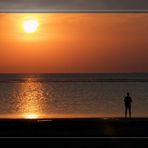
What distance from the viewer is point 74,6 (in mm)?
2574

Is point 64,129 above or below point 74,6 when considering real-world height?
above

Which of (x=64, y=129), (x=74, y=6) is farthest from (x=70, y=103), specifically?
(x=74, y=6)

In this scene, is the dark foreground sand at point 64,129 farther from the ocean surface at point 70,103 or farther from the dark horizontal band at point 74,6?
the ocean surface at point 70,103

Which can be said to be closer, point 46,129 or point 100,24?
point 100,24

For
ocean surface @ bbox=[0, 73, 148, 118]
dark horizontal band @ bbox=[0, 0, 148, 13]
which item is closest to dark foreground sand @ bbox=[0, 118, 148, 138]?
dark horizontal band @ bbox=[0, 0, 148, 13]

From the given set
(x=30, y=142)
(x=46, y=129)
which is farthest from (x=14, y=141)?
(x=46, y=129)

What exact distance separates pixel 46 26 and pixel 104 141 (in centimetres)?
120

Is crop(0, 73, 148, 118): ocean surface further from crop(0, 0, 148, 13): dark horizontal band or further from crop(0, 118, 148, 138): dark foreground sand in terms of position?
crop(0, 0, 148, 13): dark horizontal band

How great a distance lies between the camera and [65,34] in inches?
120

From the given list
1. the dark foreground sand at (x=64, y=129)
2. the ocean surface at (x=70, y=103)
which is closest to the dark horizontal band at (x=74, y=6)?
the dark foreground sand at (x=64, y=129)

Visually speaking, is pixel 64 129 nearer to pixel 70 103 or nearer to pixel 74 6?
pixel 74 6

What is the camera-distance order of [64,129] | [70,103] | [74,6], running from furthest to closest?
[70,103]
[64,129]
[74,6]

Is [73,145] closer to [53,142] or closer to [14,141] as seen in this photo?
[53,142]

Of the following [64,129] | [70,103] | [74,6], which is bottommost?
[74,6]
